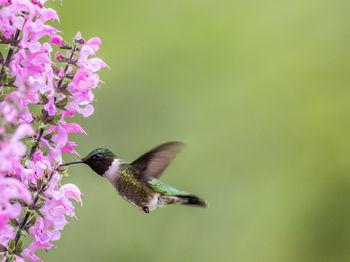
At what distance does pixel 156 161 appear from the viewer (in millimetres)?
1940

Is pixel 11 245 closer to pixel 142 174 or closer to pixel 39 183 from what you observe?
pixel 39 183

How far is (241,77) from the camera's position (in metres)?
5.05

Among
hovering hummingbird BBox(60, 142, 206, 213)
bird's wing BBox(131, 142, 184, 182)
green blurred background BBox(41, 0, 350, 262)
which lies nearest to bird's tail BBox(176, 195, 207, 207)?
hovering hummingbird BBox(60, 142, 206, 213)

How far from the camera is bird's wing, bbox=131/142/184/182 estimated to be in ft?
6.08

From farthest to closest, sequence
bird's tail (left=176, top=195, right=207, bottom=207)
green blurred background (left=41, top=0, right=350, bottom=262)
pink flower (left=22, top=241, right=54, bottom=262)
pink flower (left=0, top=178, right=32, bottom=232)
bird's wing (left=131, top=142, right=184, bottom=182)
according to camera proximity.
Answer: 1. green blurred background (left=41, top=0, right=350, bottom=262)
2. bird's tail (left=176, top=195, right=207, bottom=207)
3. bird's wing (left=131, top=142, right=184, bottom=182)
4. pink flower (left=22, top=241, right=54, bottom=262)
5. pink flower (left=0, top=178, right=32, bottom=232)

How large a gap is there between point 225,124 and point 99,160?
311 centimetres

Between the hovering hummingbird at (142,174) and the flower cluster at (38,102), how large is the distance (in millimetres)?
360

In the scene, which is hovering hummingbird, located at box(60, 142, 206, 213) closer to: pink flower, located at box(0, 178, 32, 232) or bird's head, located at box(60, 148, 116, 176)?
bird's head, located at box(60, 148, 116, 176)

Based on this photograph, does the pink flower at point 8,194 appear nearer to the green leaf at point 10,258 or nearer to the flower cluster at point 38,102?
the flower cluster at point 38,102

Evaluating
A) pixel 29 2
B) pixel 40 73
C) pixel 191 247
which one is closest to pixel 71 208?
pixel 40 73

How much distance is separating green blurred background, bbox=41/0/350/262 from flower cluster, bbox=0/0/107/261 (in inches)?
108

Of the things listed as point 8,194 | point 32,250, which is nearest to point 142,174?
point 32,250

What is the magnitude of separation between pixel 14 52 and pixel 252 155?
145 inches

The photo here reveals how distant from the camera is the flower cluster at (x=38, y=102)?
1367mm
